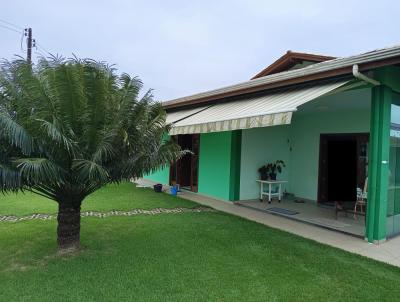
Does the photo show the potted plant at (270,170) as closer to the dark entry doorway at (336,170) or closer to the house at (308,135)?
the house at (308,135)

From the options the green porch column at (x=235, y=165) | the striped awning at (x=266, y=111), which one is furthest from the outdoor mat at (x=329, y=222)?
the striped awning at (x=266, y=111)

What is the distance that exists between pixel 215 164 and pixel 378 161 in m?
8.97

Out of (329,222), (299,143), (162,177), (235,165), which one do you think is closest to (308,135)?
(299,143)

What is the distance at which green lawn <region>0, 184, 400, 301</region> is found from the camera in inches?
259

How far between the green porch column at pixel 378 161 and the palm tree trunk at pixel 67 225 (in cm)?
847

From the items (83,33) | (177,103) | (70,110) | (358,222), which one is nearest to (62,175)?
(70,110)

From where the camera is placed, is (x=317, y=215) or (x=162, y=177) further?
(x=162, y=177)

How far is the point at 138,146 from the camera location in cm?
913

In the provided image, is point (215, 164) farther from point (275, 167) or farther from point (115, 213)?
point (115, 213)

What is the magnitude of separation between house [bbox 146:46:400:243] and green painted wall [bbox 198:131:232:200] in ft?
0.17

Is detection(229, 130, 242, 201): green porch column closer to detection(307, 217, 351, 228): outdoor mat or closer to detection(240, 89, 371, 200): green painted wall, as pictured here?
detection(240, 89, 371, 200): green painted wall

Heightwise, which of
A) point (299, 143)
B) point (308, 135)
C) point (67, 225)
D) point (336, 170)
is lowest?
point (67, 225)

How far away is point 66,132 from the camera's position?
26.1 feet

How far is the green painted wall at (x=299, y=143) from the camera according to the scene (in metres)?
16.3
